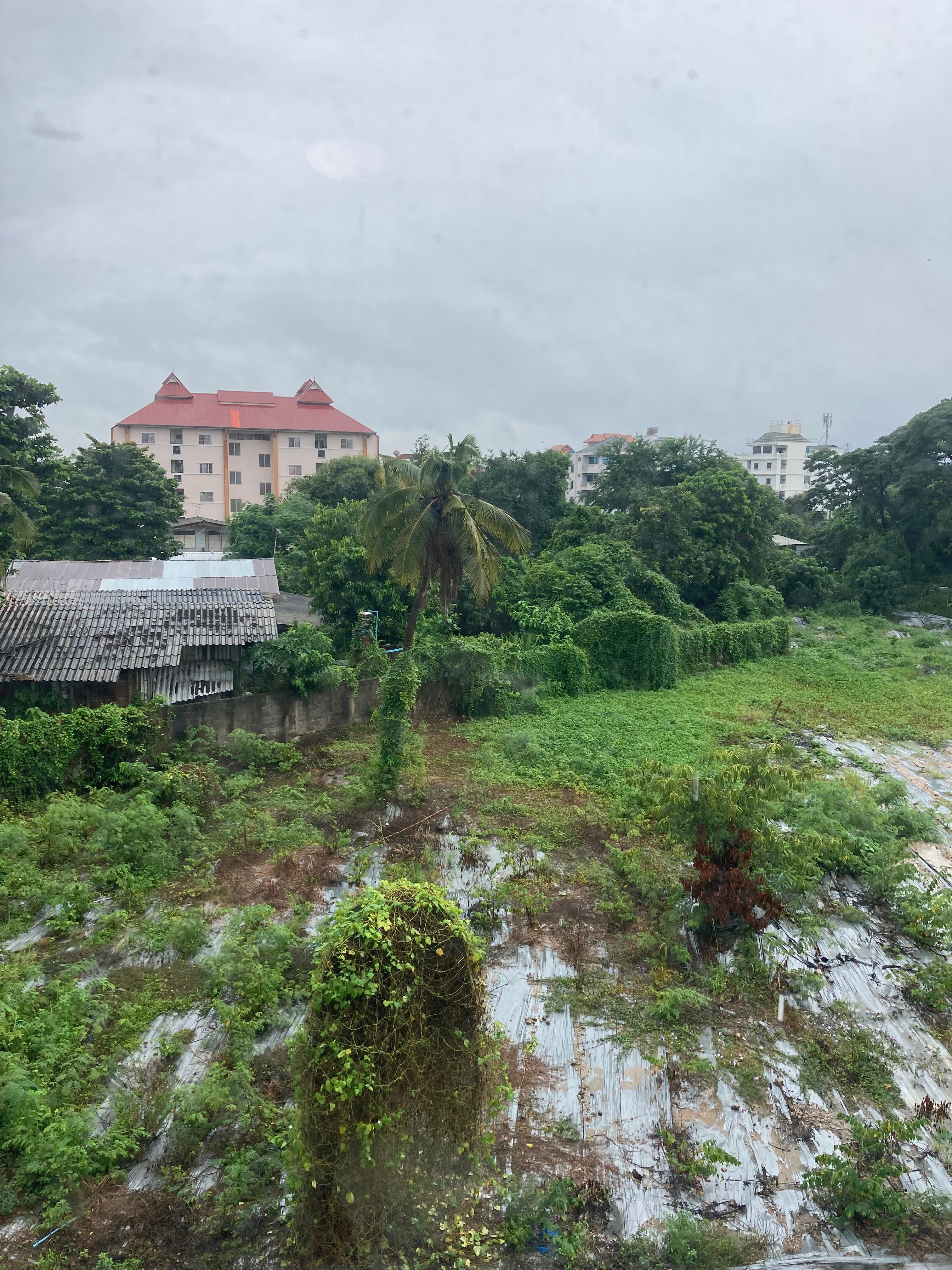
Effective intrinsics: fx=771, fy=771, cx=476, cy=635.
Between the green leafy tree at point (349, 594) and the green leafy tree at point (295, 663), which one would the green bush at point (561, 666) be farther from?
the green leafy tree at point (295, 663)

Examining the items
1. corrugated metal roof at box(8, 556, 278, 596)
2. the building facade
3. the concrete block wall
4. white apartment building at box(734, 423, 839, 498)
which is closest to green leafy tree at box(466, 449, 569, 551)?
corrugated metal roof at box(8, 556, 278, 596)

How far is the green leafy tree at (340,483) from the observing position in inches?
1307

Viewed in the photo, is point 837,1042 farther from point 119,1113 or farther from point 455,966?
point 119,1113

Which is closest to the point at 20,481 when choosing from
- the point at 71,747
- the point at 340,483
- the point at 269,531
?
the point at 71,747

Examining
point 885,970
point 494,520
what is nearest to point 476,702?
point 494,520

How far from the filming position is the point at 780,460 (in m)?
68.8

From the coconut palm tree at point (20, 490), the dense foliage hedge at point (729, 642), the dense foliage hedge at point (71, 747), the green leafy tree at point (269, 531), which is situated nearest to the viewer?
the dense foliage hedge at point (71, 747)

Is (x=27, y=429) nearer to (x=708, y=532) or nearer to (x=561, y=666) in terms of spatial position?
(x=561, y=666)

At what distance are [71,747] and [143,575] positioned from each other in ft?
21.8

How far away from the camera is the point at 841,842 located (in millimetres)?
8148

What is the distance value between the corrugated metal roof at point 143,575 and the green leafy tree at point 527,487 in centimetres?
1139

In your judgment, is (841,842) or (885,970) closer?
(885,970)

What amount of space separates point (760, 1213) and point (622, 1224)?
82 cm

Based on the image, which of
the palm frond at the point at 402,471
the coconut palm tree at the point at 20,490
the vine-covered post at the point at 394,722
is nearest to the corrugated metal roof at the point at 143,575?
the coconut palm tree at the point at 20,490
